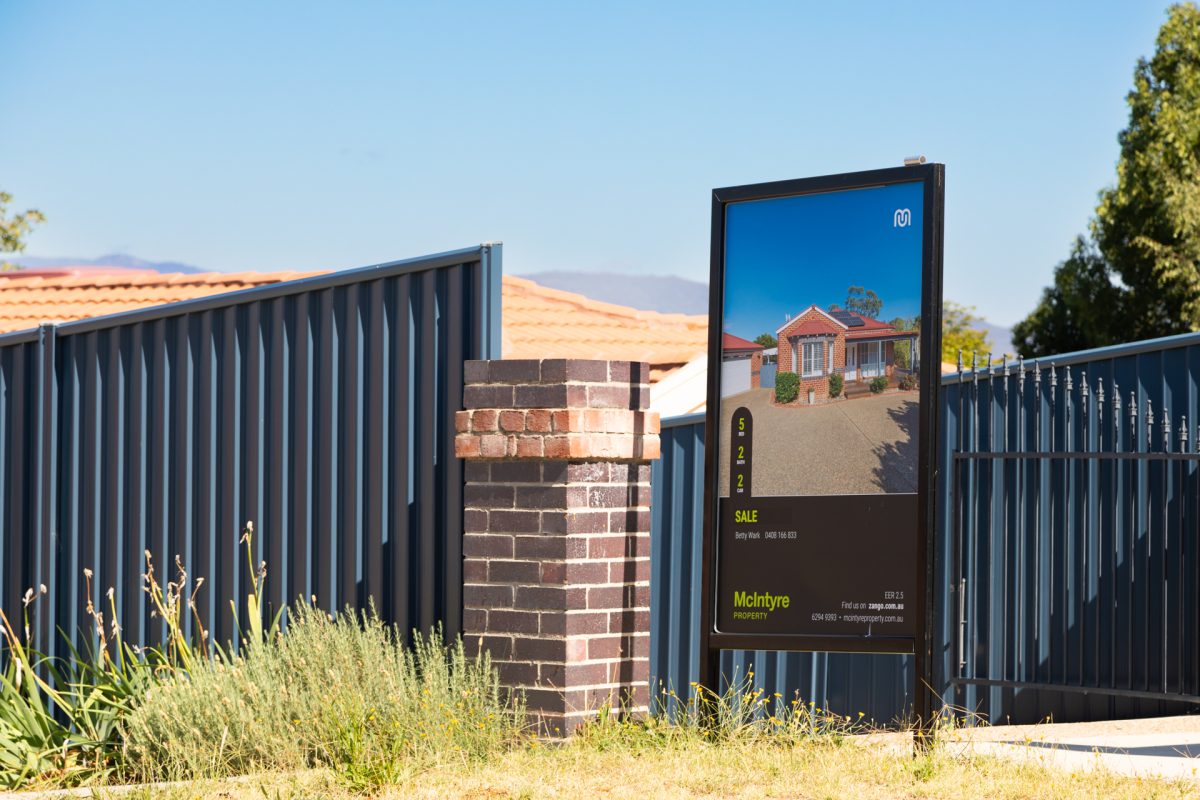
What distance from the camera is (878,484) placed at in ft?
20.9

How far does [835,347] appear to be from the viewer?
6.44 m

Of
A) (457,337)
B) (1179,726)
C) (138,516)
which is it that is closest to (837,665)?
(1179,726)

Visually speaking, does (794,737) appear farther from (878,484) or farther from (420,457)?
(420,457)

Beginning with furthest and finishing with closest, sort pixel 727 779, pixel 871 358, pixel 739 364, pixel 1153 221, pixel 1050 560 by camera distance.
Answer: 1. pixel 1153 221
2. pixel 1050 560
3. pixel 739 364
4. pixel 871 358
5. pixel 727 779

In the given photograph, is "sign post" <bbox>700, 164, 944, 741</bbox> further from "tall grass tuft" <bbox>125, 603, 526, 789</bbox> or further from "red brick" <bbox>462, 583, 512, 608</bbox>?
"tall grass tuft" <bbox>125, 603, 526, 789</bbox>

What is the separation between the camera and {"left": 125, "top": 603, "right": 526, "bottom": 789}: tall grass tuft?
19.9ft

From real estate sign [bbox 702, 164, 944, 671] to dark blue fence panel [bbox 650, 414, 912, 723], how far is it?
5.52 ft

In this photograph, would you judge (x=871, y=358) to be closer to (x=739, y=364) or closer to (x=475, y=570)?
(x=739, y=364)

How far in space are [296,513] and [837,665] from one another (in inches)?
132

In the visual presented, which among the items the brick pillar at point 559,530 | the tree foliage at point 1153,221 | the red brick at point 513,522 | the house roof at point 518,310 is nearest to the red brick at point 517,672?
the brick pillar at point 559,530

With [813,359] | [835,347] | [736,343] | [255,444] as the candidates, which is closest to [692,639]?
[736,343]

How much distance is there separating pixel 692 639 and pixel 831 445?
7.87ft

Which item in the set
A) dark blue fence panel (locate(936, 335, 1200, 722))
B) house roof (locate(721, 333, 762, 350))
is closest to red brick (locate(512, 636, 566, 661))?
house roof (locate(721, 333, 762, 350))

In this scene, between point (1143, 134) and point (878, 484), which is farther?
point (1143, 134)
